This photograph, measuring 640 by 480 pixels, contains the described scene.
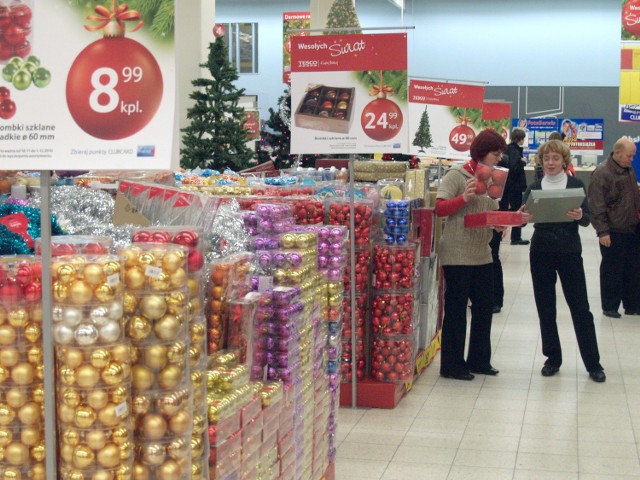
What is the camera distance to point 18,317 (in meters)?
2.21

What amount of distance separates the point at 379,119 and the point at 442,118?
366 cm

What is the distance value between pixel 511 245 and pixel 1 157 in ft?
47.3

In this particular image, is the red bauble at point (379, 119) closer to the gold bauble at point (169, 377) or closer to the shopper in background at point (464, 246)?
the shopper in background at point (464, 246)

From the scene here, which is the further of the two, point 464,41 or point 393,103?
point 464,41

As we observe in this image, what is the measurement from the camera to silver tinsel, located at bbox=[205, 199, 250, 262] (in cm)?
346

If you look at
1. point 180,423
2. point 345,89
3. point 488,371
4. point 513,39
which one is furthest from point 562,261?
point 513,39

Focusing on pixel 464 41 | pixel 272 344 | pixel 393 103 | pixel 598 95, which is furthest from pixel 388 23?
pixel 272 344

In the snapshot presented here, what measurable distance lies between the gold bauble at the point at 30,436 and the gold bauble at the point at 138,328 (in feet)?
1.05

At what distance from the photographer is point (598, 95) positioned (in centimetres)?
2489

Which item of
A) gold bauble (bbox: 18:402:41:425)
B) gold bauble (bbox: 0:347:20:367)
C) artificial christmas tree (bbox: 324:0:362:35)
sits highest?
artificial christmas tree (bbox: 324:0:362:35)

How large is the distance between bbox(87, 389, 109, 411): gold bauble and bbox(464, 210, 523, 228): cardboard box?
4223 mm

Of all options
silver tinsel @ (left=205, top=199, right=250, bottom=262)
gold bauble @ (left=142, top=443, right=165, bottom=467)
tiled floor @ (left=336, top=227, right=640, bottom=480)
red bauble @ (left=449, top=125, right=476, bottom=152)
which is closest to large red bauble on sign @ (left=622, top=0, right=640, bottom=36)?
red bauble @ (left=449, top=125, right=476, bottom=152)

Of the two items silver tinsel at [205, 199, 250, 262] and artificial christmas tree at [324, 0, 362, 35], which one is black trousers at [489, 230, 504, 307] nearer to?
artificial christmas tree at [324, 0, 362, 35]

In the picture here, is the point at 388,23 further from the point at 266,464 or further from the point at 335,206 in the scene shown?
the point at 266,464
